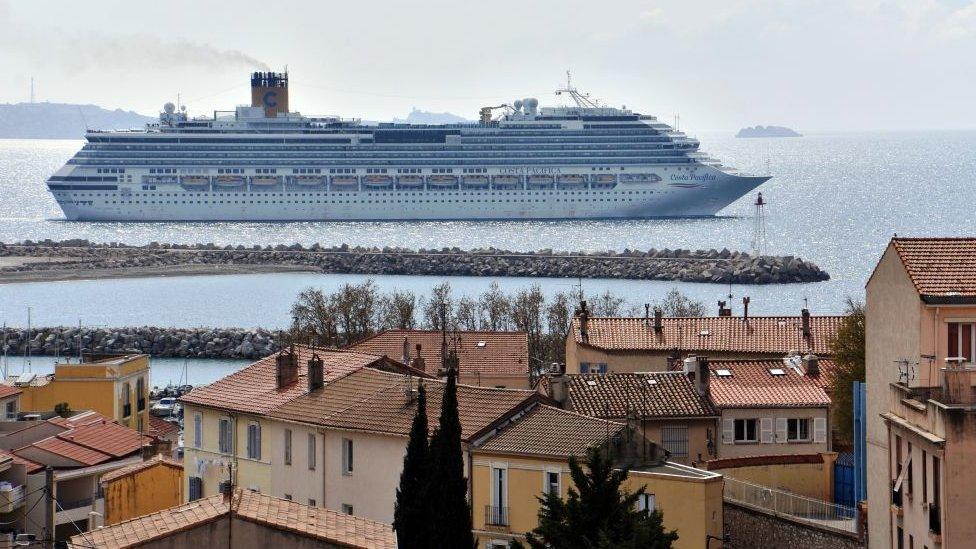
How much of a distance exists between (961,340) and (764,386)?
8.54 metres

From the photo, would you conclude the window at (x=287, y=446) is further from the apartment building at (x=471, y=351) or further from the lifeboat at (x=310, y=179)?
the lifeboat at (x=310, y=179)

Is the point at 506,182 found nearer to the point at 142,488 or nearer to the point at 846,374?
the point at 846,374

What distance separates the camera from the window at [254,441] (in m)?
17.5

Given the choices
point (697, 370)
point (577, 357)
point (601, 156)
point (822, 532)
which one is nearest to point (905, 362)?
point (822, 532)

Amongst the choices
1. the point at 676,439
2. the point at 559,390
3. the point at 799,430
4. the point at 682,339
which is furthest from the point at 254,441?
the point at 682,339

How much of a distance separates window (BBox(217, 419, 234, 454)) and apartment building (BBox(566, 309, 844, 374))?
22.7ft

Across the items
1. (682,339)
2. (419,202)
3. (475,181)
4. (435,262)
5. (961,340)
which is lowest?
(682,339)

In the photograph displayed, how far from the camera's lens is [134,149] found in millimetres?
111625

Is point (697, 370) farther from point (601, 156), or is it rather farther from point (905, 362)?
point (601, 156)

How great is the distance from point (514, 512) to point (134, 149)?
99.1 metres

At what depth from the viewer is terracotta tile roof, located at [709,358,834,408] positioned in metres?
18.7

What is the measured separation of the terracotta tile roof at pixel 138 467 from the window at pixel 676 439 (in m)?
4.10

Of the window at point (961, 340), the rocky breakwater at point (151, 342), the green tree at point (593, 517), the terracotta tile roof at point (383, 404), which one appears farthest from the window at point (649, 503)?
the rocky breakwater at point (151, 342)

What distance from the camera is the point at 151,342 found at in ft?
170
